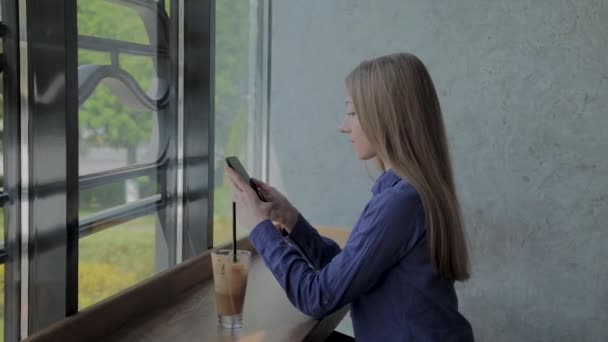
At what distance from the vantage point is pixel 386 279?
119 centimetres

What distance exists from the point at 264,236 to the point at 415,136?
374mm

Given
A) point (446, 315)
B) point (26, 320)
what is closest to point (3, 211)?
point (26, 320)

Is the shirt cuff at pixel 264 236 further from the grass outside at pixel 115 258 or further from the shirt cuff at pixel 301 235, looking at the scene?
the grass outside at pixel 115 258

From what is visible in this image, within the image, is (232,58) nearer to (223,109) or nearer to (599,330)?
(223,109)

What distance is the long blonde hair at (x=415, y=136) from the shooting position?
119 cm

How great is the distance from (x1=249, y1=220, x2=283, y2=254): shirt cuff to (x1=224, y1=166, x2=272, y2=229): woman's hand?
1 cm

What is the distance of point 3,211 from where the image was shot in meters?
1.34

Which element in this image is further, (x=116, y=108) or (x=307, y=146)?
(x=307, y=146)

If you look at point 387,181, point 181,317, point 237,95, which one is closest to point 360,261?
Answer: point 387,181

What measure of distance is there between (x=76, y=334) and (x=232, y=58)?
1.66m

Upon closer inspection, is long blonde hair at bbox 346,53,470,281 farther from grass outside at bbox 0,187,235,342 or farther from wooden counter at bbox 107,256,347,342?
grass outside at bbox 0,187,235,342

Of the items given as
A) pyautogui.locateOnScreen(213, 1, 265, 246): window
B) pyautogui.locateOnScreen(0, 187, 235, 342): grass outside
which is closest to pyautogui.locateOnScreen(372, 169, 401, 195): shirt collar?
pyautogui.locateOnScreen(0, 187, 235, 342): grass outside

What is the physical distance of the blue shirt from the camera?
115cm

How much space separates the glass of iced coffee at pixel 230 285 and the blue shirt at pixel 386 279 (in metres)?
0.08
